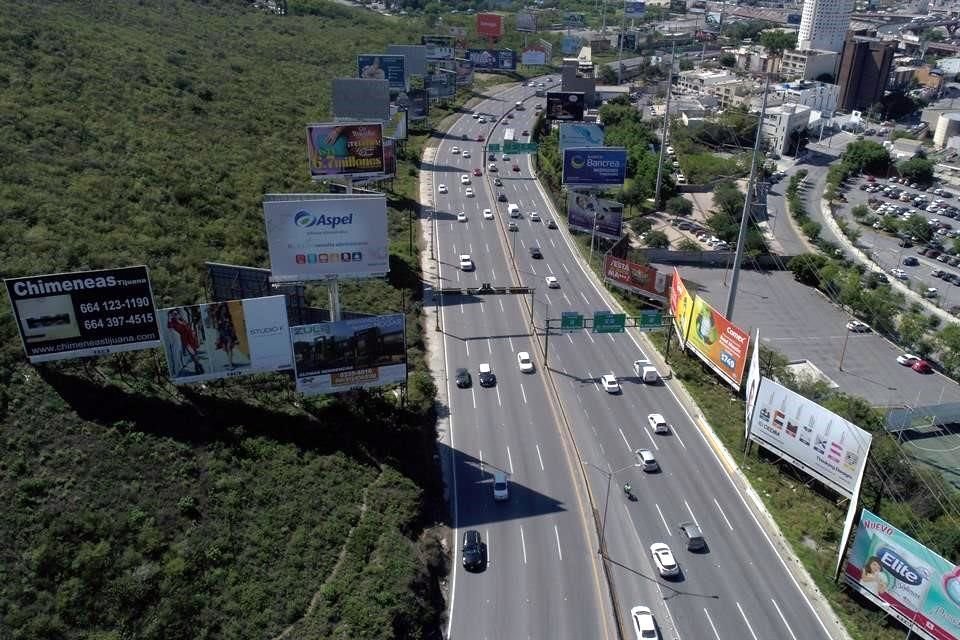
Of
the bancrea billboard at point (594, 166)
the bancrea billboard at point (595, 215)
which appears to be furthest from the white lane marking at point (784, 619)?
the bancrea billboard at point (594, 166)

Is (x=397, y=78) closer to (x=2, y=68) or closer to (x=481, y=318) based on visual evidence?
(x=2, y=68)

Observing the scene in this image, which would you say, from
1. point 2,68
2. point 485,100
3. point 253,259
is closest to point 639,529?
point 253,259

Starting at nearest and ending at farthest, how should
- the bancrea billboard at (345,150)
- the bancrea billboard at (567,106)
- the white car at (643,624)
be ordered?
the white car at (643,624) → the bancrea billboard at (345,150) → the bancrea billboard at (567,106)

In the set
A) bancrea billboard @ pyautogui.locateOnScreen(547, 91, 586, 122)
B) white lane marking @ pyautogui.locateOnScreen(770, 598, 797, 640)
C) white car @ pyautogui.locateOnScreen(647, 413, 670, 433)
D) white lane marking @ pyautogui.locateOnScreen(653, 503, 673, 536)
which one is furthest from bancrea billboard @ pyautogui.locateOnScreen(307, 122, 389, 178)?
bancrea billboard @ pyautogui.locateOnScreen(547, 91, 586, 122)

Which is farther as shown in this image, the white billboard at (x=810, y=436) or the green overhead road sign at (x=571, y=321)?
the green overhead road sign at (x=571, y=321)

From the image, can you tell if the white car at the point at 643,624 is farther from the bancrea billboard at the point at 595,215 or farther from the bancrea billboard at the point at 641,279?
the bancrea billboard at the point at 595,215
